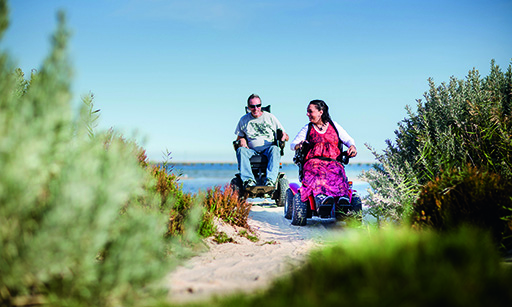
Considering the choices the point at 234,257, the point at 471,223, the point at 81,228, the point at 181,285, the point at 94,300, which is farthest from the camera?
the point at 234,257

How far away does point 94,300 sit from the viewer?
2.09 m

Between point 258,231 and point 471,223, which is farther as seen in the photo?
point 258,231

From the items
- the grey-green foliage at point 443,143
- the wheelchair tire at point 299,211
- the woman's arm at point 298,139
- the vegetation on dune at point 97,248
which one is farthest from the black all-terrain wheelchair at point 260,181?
the vegetation on dune at point 97,248

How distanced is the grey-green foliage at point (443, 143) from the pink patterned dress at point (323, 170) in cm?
69

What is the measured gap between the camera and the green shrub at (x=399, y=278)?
1670 mm

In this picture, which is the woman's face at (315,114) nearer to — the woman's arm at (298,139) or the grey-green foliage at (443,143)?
the woman's arm at (298,139)

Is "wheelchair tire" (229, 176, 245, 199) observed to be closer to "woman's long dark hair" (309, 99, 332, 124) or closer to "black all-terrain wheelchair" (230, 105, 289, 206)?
"black all-terrain wheelchair" (230, 105, 289, 206)

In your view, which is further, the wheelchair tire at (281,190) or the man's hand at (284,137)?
the wheelchair tire at (281,190)

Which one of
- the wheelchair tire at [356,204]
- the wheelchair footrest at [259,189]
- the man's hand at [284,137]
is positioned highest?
the man's hand at [284,137]

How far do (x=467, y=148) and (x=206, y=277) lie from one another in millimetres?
4284

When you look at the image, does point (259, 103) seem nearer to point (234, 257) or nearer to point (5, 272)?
point (234, 257)

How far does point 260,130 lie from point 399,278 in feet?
21.7

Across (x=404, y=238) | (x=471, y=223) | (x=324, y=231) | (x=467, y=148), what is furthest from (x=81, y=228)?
(x=467, y=148)

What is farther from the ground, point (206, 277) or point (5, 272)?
point (5, 272)
